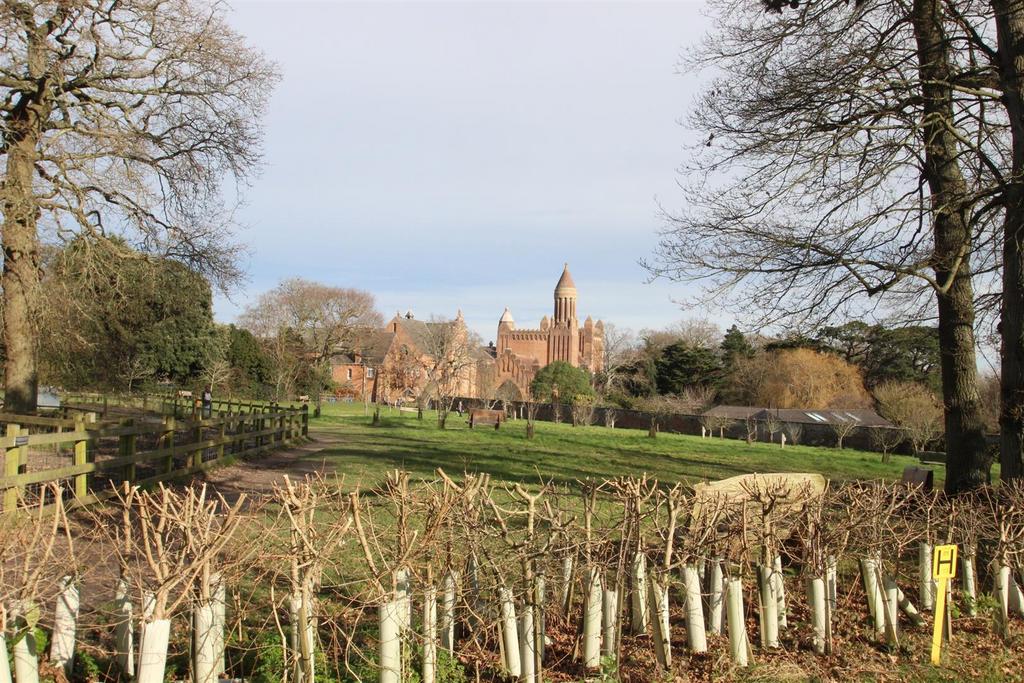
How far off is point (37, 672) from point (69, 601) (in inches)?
19.6

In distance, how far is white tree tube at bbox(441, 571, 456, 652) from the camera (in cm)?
525

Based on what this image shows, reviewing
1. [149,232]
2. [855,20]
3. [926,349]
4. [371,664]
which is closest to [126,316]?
[149,232]

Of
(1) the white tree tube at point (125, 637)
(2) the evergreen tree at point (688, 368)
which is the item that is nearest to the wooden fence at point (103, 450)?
(1) the white tree tube at point (125, 637)

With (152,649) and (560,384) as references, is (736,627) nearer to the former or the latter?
(152,649)

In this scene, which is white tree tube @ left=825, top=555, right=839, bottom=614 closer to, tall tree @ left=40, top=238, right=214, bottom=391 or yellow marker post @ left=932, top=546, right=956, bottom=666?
yellow marker post @ left=932, top=546, right=956, bottom=666

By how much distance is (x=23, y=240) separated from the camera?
14430mm

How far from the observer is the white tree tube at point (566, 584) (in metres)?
5.88

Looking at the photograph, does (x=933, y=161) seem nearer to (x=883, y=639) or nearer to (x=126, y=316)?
(x=883, y=639)

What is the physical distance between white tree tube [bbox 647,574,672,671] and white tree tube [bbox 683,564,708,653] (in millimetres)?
287

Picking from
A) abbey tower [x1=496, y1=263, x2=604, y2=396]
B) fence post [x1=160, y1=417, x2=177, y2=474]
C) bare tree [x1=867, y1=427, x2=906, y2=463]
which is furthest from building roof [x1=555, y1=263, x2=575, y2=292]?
fence post [x1=160, y1=417, x2=177, y2=474]

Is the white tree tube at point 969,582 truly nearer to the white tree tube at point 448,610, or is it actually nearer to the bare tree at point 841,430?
the white tree tube at point 448,610

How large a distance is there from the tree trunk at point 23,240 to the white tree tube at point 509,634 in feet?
41.9

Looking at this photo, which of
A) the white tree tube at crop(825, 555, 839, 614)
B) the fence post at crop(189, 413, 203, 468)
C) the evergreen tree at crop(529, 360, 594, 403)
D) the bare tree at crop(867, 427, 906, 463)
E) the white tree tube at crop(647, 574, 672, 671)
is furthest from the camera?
the evergreen tree at crop(529, 360, 594, 403)

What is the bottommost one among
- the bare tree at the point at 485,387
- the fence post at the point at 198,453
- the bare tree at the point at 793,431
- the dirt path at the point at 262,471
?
the bare tree at the point at 793,431
